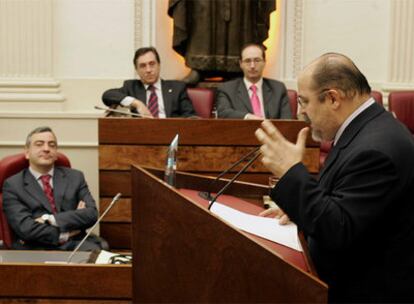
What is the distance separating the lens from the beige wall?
6.70 meters

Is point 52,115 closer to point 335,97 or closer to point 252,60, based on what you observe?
point 252,60

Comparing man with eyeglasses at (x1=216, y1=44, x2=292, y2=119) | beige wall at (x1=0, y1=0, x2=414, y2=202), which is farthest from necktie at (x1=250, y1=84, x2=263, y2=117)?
beige wall at (x1=0, y1=0, x2=414, y2=202)

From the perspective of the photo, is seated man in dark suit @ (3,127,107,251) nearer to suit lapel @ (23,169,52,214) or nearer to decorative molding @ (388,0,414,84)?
suit lapel @ (23,169,52,214)

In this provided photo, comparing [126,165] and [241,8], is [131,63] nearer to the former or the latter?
[241,8]

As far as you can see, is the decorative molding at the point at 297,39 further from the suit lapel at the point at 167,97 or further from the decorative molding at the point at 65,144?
the decorative molding at the point at 65,144

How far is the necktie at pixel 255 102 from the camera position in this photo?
6.02 meters

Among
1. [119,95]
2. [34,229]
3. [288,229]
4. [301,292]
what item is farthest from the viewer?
[119,95]

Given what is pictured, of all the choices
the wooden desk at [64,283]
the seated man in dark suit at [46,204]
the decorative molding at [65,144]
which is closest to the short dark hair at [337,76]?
the wooden desk at [64,283]

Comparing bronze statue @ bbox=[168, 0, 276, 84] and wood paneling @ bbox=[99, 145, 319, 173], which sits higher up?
bronze statue @ bbox=[168, 0, 276, 84]

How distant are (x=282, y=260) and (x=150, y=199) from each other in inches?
18.2

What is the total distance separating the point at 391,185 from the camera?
209 centimetres

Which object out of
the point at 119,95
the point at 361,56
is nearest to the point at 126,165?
the point at 119,95

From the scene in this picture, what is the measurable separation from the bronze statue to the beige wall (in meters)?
0.35

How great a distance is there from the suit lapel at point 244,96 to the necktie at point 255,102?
2.3 inches
